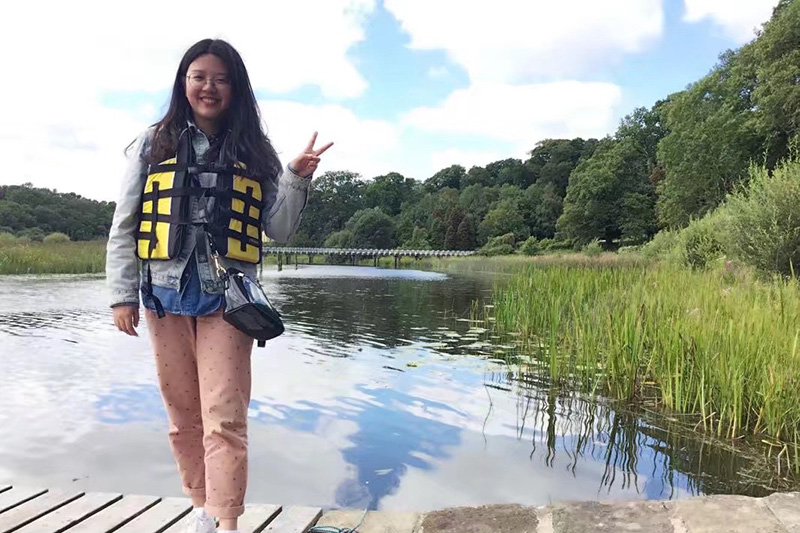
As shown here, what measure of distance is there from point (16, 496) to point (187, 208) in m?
1.59

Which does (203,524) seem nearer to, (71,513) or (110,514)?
(110,514)

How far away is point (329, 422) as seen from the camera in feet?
15.8

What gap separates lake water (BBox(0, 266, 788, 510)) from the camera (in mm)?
3541

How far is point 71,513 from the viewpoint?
2.35m

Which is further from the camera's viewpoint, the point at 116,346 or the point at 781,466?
the point at 116,346

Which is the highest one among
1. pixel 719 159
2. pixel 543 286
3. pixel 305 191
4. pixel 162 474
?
pixel 719 159

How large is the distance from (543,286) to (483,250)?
48642 mm

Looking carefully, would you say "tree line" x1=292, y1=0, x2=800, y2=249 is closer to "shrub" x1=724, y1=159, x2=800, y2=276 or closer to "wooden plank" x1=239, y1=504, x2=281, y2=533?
"shrub" x1=724, y1=159, x2=800, y2=276

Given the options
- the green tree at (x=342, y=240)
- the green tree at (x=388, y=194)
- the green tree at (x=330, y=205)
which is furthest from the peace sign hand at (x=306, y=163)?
the green tree at (x=388, y=194)

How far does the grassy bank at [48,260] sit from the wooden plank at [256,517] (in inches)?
833

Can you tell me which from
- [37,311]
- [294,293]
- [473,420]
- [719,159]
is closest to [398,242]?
[719,159]

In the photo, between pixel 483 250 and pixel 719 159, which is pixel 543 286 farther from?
pixel 483 250

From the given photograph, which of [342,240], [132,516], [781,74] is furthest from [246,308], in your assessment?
[342,240]

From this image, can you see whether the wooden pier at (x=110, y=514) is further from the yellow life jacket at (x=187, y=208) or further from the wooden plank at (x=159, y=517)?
the yellow life jacket at (x=187, y=208)
